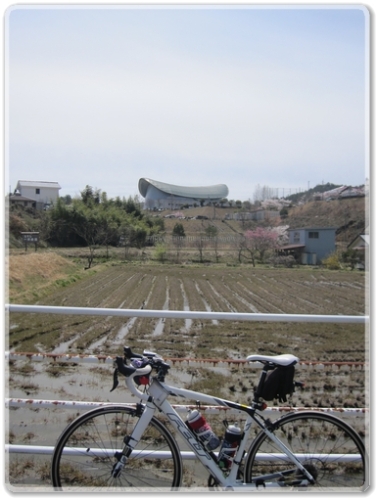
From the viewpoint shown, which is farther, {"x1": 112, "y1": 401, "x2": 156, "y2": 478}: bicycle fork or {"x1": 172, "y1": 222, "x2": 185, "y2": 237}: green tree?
{"x1": 172, "y1": 222, "x2": 185, "y2": 237}: green tree

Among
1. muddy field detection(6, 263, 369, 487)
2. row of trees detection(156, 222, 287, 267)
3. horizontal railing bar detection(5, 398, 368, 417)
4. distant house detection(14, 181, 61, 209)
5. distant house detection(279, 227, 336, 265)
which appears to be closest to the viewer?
horizontal railing bar detection(5, 398, 368, 417)

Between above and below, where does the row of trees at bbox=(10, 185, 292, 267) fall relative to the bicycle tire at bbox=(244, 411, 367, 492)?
above

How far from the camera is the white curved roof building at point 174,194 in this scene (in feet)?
13.7

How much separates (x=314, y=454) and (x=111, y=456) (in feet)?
3.00

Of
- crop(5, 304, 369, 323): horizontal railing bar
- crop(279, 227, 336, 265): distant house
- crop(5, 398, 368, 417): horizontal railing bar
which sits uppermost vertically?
crop(279, 227, 336, 265): distant house

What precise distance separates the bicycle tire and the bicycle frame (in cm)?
5

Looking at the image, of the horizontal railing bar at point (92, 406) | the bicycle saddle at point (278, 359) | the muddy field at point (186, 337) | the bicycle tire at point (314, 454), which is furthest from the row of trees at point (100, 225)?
the bicycle tire at point (314, 454)

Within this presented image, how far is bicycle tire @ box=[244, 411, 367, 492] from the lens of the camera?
80.8 inches

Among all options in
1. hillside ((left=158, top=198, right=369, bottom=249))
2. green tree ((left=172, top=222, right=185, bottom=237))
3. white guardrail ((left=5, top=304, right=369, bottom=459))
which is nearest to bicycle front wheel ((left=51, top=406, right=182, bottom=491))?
white guardrail ((left=5, top=304, right=369, bottom=459))

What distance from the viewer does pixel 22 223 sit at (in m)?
3.58

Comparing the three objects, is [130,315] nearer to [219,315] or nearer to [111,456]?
[219,315]

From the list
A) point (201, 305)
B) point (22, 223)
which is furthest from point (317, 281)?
point (22, 223)

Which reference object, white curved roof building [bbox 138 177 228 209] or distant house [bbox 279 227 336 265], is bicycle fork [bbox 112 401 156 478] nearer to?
white curved roof building [bbox 138 177 228 209]

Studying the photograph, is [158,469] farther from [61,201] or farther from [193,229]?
[193,229]
